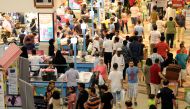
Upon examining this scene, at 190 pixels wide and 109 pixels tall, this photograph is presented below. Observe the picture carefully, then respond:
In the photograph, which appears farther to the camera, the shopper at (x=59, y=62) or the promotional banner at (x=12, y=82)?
the shopper at (x=59, y=62)

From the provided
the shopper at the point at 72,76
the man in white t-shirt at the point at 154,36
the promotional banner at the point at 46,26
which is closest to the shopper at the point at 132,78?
the shopper at the point at 72,76

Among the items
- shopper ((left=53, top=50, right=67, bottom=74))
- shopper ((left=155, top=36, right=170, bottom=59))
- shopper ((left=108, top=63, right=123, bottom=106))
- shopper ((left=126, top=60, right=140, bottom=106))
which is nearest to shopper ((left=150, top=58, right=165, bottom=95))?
shopper ((left=126, top=60, right=140, bottom=106))

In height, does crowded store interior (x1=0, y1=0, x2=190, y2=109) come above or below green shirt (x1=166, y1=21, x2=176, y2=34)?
below

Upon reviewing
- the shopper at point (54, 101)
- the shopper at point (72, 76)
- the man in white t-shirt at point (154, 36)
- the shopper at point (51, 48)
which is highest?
the man in white t-shirt at point (154, 36)

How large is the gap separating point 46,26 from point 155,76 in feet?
15.4

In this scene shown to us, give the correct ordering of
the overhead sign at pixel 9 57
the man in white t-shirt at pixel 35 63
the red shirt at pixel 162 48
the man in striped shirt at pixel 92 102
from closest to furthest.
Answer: the overhead sign at pixel 9 57
the man in striped shirt at pixel 92 102
the man in white t-shirt at pixel 35 63
the red shirt at pixel 162 48

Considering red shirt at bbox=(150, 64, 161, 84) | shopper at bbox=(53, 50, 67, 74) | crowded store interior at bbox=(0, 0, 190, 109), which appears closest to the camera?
crowded store interior at bbox=(0, 0, 190, 109)

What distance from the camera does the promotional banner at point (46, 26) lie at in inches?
589

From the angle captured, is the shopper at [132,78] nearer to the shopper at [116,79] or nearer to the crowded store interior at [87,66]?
the crowded store interior at [87,66]

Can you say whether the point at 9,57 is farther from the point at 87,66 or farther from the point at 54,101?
the point at 87,66

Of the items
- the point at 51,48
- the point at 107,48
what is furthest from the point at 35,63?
the point at 107,48

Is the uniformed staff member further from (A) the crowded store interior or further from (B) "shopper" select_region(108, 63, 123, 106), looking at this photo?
(B) "shopper" select_region(108, 63, 123, 106)

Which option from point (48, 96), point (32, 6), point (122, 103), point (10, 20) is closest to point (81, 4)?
point (10, 20)

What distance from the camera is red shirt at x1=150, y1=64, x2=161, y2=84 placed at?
12117mm
